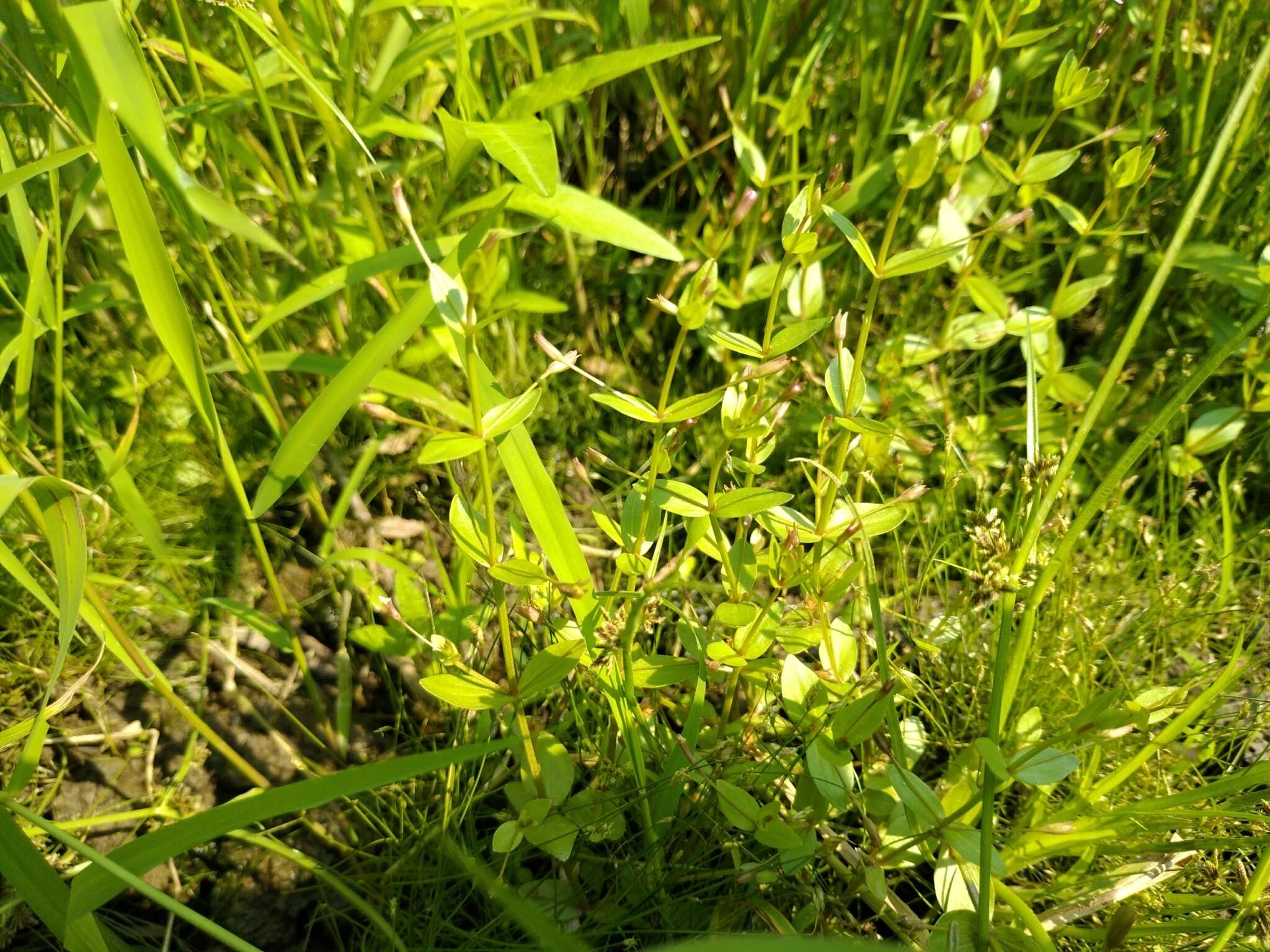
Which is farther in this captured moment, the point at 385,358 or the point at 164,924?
the point at 164,924

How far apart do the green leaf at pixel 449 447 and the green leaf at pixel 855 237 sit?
0.37 metres

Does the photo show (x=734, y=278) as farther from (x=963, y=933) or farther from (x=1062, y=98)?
(x=963, y=933)

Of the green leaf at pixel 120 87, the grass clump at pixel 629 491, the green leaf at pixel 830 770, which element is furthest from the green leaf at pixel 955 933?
the green leaf at pixel 120 87

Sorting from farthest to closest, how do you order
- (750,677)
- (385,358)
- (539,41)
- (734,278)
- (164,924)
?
1. (539,41)
2. (734,278)
3. (164,924)
4. (750,677)
5. (385,358)

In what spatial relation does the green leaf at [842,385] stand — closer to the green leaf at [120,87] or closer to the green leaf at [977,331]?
the green leaf at [977,331]

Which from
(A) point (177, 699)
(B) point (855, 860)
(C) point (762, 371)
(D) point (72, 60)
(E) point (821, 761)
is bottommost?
(B) point (855, 860)

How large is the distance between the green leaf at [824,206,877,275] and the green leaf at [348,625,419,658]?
27.4 inches

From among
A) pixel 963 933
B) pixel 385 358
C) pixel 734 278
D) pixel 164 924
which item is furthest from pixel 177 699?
pixel 734 278

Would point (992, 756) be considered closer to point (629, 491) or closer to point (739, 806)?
point (739, 806)

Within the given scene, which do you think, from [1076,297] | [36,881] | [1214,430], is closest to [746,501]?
[36,881]

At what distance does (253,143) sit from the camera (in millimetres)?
1390

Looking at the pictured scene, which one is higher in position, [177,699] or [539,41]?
[539,41]

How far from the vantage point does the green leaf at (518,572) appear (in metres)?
0.80

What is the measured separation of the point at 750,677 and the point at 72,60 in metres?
0.85
